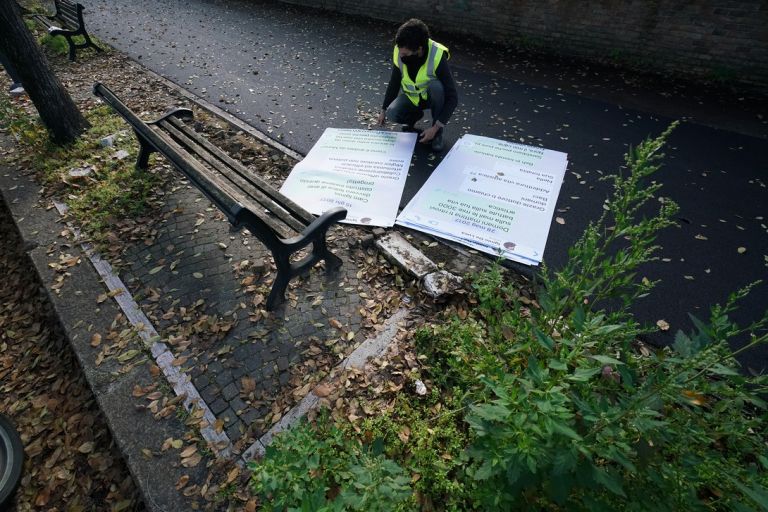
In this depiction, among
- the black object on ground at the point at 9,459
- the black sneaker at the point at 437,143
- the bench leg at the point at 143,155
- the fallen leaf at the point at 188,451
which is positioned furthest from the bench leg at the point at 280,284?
the black sneaker at the point at 437,143

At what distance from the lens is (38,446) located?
8.66 ft

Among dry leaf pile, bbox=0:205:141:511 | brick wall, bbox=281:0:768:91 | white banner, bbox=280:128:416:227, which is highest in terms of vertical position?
brick wall, bbox=281:0:768:91

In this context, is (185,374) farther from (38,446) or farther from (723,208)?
(723,208)

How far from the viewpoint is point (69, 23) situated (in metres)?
7.68

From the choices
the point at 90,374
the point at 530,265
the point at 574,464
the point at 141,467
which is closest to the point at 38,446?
the point at 90,374

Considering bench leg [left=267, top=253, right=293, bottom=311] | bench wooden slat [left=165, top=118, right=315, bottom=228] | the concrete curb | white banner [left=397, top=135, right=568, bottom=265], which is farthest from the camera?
white banner [left=397, top=135, right=568, bottom=265]

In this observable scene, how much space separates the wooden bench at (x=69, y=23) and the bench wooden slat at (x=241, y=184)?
5451 mm

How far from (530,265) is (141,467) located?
10.3 ft

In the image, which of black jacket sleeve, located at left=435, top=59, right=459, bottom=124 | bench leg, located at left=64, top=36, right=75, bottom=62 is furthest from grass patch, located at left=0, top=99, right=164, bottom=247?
black jacket sleeve, located at left=435, top=59, right=459, bottom=124

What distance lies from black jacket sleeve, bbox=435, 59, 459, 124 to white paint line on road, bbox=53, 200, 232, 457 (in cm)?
363

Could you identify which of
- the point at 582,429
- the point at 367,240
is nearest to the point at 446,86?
the point at 367,240

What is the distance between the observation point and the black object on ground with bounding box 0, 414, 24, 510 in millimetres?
2385

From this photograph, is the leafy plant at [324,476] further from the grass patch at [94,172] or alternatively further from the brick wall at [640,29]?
the brick wall at [640,29]

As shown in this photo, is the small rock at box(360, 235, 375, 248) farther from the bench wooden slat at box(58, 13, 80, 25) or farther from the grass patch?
the bench wooden slat at box(58, 13, 80, 25)
